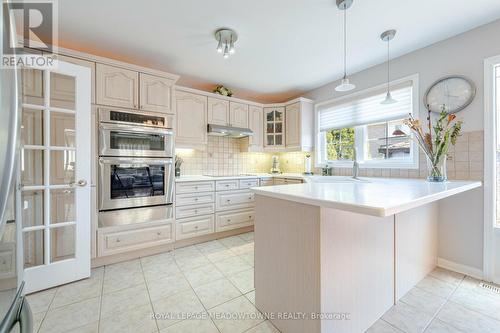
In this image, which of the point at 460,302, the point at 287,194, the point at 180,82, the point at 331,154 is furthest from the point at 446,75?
the point at 180,82

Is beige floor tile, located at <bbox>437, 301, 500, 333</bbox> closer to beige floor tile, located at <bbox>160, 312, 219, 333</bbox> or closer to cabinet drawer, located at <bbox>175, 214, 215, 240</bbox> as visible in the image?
beige floor tile, located at <bbox>160, 312, 219, 333</bbox>

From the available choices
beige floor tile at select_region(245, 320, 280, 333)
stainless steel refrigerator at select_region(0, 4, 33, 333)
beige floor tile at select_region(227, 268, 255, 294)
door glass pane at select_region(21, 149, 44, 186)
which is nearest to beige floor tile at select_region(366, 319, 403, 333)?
beige floor tile at select_region(245, 320, 280, 333)

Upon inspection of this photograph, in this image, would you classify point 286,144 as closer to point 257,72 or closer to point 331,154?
point 331,154

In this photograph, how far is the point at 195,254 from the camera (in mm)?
2467

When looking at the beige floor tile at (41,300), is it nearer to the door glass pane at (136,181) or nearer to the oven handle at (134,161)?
the door glass pane at (136,181)

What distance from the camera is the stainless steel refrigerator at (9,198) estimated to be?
1.83 feet

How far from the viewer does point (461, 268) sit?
6.58ft

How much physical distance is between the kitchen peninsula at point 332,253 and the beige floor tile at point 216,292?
0.96 ft

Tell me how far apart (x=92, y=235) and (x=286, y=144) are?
2.98m

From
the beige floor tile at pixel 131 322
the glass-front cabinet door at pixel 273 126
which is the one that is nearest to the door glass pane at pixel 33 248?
the beige floor tile at pixel 131 322

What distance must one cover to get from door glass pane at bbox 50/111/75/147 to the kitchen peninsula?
1.81 meters

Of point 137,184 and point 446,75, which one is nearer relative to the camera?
point 446,75

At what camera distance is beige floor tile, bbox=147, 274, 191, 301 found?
5.55ft

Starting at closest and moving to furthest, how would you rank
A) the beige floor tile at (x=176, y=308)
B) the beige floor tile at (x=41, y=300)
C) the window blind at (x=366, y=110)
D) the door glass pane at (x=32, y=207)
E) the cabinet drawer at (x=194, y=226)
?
the beige floor tile at (x=176, y=308)
the beige floor tile at (x=41, y=300)
the door glass pane at (x=32, y=207)
the window blind at (x=366, y=110)
the cabinet drawer at (x=194, y=226)
